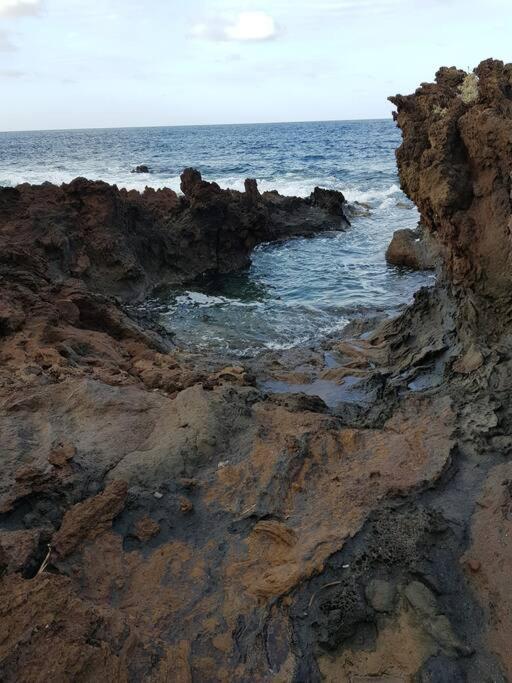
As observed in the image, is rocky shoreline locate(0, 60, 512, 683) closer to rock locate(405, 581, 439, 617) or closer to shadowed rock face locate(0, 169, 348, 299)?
rock locate(405, 581, 439, 617)

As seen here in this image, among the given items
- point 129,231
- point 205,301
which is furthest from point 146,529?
point 129,231

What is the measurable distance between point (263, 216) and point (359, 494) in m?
12.9

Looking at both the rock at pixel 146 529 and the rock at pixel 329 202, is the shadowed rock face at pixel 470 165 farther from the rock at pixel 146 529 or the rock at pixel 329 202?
Answer: the rock at pixel 329 202

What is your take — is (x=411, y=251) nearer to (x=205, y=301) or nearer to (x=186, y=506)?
(x=205, y=301)

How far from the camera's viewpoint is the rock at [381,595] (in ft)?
7.84

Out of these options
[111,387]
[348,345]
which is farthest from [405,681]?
[348,345]

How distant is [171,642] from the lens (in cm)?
232

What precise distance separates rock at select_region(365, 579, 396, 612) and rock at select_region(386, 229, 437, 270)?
35.3 ft

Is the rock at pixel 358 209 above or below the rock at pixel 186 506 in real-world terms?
below

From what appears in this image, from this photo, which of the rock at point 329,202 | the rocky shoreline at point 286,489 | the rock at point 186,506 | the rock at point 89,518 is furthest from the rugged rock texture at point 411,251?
the rock at point 89,518

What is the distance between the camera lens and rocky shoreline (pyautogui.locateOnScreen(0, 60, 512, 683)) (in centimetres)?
224

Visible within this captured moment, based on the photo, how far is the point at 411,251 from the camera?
13000 millimetres

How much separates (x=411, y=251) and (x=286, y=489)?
10744 millimetres

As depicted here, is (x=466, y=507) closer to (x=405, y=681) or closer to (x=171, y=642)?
(x=405, y=681)
